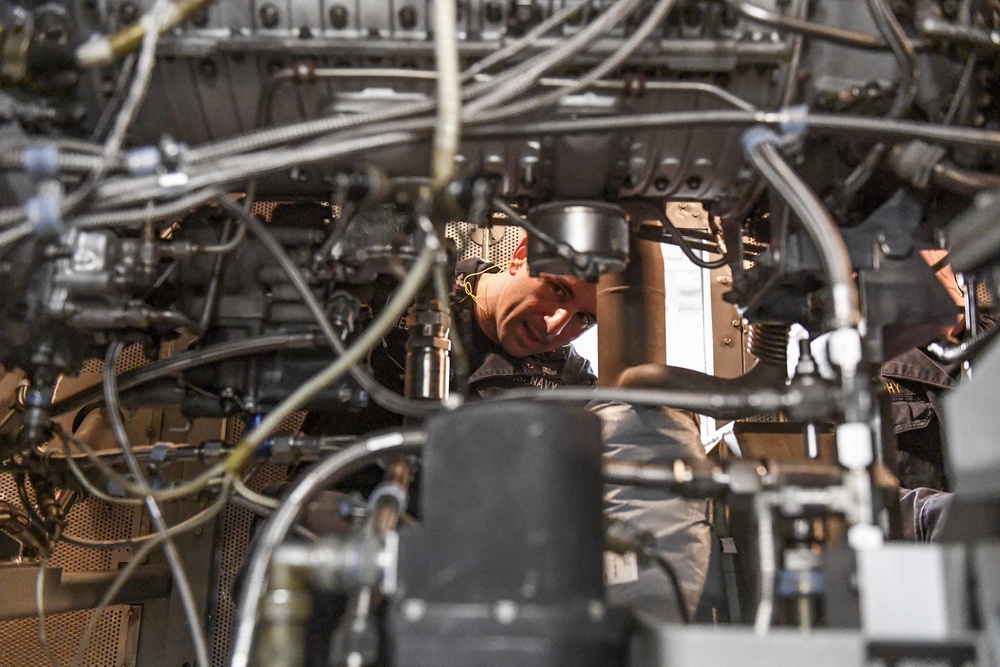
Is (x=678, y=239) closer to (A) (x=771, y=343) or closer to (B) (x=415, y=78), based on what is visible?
(A) (x=771, y=343)

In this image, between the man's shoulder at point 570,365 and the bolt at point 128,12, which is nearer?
the bolt at point 128,12

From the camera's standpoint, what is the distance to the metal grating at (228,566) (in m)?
1.23

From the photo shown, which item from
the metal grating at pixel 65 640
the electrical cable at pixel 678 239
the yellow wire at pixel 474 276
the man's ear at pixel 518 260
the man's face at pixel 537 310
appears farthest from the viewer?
the yellow wire at pixel 474 276

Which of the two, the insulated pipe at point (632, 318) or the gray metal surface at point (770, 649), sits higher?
the insulated pipe at point (632, 318)

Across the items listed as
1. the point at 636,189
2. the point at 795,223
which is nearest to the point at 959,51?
the point at 795,223

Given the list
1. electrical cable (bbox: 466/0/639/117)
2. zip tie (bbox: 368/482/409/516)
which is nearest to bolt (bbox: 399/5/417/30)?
electrical cable (bbox: 466/0/639/117)

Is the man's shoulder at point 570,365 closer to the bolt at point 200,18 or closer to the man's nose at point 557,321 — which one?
the man's nose at point 557,321

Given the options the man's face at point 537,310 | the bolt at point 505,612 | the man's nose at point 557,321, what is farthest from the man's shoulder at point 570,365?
the bolt at point 505,612

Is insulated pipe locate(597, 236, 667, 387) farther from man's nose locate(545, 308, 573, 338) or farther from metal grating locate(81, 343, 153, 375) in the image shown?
metal grating locate(81, 343, 153, 375)

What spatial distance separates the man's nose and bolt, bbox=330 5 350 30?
0.90 meters

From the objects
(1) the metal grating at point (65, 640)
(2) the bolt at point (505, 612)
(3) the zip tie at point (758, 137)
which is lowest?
(1) the metal grating at point (65, 640)

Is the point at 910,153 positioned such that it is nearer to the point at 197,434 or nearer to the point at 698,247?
the point at 698,247

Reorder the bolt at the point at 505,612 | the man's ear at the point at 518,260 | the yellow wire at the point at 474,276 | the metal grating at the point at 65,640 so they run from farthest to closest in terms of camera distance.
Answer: the yellow wire at the point at 474,276, the man's ear at the point at 518,260, the metal grating at the point at 65,640, the bolt at the point at 505,612

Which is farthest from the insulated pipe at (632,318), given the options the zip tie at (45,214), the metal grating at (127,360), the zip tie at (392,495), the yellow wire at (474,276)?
the metal grating at (127,360)
